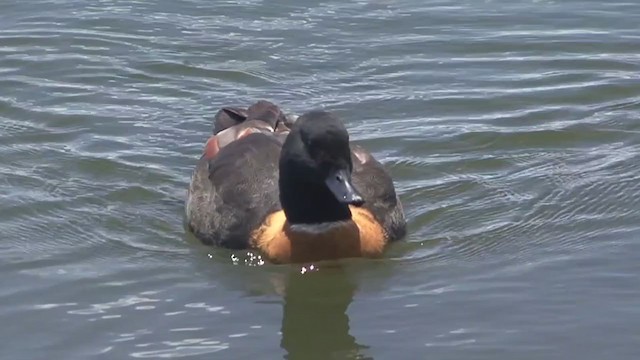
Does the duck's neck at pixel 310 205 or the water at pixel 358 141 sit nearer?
the water at pixel 358 141

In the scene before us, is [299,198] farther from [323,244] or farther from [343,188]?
[343,188]

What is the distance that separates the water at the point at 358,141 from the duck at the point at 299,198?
0.53 ft

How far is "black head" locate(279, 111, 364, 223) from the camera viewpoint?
11.6m

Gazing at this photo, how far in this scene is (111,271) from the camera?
11953mm

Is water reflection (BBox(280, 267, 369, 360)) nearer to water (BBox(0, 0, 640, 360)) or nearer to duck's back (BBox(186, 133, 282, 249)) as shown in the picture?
water (BBox(0, 0, 640, 360))

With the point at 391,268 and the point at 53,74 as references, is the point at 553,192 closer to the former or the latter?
the point at 391,268

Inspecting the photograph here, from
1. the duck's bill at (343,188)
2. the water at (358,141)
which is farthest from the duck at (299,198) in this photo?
the water at (358,141)

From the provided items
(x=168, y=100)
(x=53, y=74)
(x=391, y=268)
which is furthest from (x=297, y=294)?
(x=53, y=74)

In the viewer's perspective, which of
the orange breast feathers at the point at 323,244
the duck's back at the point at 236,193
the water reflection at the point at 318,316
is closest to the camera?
the water reflection at the point at 318,316

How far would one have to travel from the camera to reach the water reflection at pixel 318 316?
410 inches

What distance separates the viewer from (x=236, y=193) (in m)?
12.8

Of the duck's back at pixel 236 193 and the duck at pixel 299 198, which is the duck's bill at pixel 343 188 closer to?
the duck at pixel 299 198

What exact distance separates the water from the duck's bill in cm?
62

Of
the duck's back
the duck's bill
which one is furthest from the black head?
the duck's back
